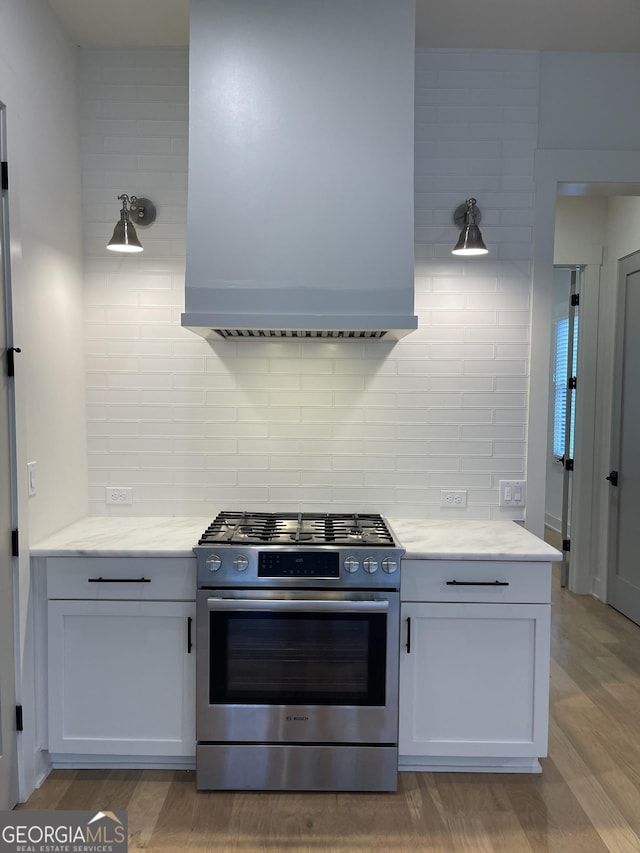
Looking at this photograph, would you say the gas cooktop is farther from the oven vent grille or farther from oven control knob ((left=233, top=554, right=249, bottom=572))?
the oven vent grille

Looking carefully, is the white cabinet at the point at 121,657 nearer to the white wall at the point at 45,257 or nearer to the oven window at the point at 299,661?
the oven window at the point at 299,661

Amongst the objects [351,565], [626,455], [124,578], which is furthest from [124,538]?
[626,455]

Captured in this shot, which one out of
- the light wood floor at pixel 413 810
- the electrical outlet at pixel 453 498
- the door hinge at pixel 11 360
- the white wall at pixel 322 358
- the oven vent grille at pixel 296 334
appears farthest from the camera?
the electrical outlet at pixel 453 498

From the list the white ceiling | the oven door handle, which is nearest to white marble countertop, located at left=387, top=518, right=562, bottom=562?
the oven door handle

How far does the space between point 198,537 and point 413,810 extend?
133 cm

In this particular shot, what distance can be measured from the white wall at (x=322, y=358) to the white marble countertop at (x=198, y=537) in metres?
0.15

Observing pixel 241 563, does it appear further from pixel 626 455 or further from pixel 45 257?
pixel 626 455

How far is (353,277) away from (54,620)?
1797 mm

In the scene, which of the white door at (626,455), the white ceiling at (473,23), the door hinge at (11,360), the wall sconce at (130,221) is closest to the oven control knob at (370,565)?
the door hinge at (11,360)

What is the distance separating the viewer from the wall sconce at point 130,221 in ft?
8.68

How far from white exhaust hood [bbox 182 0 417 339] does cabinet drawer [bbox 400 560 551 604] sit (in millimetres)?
972

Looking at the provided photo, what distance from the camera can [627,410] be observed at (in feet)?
13.8

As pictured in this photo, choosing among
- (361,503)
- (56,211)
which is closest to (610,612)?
(361,503)

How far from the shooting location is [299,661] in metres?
2.39
